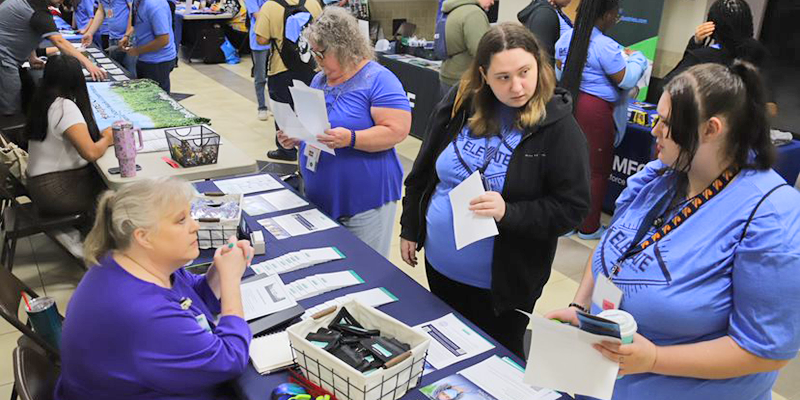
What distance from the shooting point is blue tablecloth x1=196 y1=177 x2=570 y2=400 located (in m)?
1.58

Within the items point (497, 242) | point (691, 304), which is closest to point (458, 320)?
point (497, 242)

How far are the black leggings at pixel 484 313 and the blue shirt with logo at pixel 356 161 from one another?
2.17ft

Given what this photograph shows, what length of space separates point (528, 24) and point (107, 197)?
321 centimetres

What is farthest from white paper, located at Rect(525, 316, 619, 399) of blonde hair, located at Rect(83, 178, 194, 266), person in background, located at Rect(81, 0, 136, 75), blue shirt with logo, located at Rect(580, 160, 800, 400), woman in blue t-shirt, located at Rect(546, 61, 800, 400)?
person in background, located at Rect(81, 0, 136, 75)

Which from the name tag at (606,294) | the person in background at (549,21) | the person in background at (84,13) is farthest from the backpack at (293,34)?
the person in background at (84,13)

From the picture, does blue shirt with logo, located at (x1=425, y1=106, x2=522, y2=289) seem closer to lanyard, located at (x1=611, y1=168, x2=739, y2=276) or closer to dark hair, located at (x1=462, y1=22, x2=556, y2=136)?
dark hair, located at (x1=462, y1=22, x2=556, y2=136)

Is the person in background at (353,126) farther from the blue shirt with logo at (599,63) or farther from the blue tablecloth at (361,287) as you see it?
the blue shirt with logo at (599,63)

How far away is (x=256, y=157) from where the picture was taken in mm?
5820

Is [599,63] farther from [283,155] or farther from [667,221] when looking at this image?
[283,155]

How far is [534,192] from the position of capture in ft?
6.42

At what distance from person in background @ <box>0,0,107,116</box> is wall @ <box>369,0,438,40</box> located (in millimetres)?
4952

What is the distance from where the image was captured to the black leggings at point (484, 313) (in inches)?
83.9

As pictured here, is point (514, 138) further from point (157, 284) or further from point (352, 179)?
point (157, 284)

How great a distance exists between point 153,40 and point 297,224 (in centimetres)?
363
